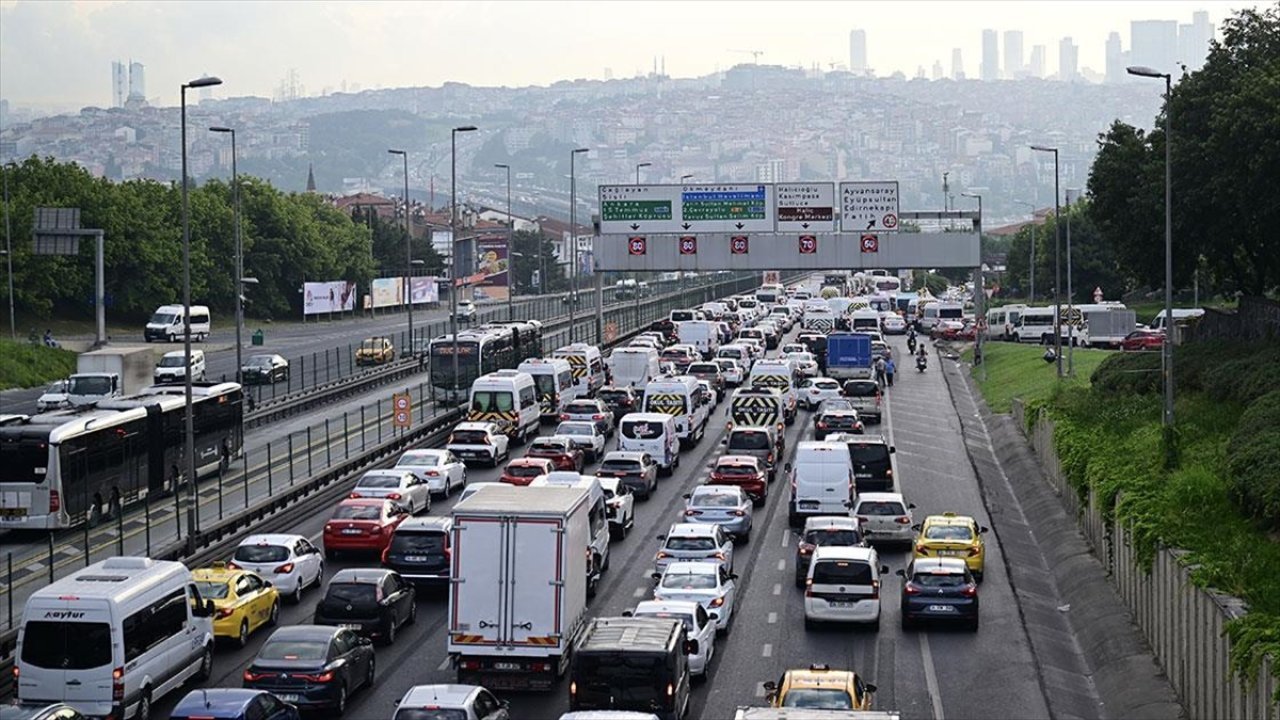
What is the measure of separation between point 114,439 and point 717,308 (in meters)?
79.6

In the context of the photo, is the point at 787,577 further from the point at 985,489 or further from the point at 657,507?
the point at 985,489

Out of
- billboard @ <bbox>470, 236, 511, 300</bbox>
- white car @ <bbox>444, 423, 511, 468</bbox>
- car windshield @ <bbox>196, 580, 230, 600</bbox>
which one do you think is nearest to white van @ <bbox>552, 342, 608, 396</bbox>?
white car @ <bbox>444, 423, 511, 468</bbox>

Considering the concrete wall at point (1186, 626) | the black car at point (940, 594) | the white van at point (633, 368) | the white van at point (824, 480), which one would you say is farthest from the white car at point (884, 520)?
the white van at point (633, 368)

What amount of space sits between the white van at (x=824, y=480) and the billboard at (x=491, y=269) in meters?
116

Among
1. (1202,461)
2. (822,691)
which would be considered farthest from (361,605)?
(1202,461)

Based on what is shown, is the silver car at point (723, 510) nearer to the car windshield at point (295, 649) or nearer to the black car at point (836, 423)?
the black car at point (836, 423)

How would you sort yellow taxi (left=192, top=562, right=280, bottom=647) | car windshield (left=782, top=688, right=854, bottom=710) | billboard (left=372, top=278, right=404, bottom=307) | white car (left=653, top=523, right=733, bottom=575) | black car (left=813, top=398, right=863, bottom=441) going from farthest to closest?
billboard (left=372, top=278, right=404, bottom=307)
black car (left=813, top=398, right=863, bottom=441)
white car (left=653, top=523, right=733, bottom=575)
yellow taxi (left=192, top=562, right=280, bottom=647)
car windshield (left=782, top=688, right=854, bottom=710)

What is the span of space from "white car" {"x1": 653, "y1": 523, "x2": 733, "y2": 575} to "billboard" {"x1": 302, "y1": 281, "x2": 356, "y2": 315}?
8514 cm

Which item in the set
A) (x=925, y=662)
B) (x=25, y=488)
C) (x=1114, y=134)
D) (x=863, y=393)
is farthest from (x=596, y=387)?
(x=925, y=662)

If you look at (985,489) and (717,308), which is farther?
(717,308)

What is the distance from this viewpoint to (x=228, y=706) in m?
21.9

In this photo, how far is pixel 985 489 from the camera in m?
51.0

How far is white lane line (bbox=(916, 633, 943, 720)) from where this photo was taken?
2692 cm

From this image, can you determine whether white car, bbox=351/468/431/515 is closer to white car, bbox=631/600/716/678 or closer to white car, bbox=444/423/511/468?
white car, bbox=444/423/511/468
